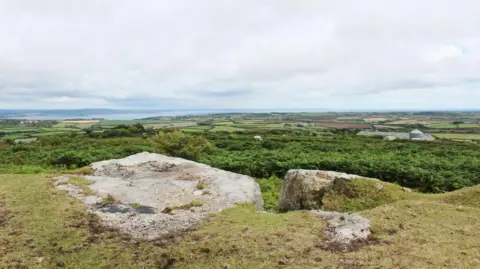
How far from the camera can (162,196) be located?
15414 mm

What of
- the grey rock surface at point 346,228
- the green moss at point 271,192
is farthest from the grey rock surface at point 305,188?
the grey rock surface at point 346,228

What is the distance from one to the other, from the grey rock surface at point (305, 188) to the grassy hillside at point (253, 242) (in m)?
4.11

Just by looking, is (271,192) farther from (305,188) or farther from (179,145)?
(179,145)

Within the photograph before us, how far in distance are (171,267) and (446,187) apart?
27.6 metres

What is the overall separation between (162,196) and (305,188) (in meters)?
6.82

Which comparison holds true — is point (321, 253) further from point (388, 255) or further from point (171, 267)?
point (171, 267)

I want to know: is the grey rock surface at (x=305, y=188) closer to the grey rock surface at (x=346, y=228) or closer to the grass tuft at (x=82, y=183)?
the grey rock surface at (x=346, y=228)

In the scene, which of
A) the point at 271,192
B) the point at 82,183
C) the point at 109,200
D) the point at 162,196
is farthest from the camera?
the point at 271,192

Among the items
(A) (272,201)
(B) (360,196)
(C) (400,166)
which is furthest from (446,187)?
(B) (360,196)

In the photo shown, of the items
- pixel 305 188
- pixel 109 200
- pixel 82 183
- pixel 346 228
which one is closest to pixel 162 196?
pixel 109 200

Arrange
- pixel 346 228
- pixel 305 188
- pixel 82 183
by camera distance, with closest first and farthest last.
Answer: pixel 346 228 < pixel 305 188 < pixel 82 183

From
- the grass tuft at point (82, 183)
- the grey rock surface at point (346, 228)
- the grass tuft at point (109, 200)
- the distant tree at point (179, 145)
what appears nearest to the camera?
the grey rock surface at point (346, 228)

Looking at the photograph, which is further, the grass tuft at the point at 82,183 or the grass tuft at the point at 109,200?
the grass tuft at the point at 82,183

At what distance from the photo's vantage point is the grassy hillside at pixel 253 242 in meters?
8.65
